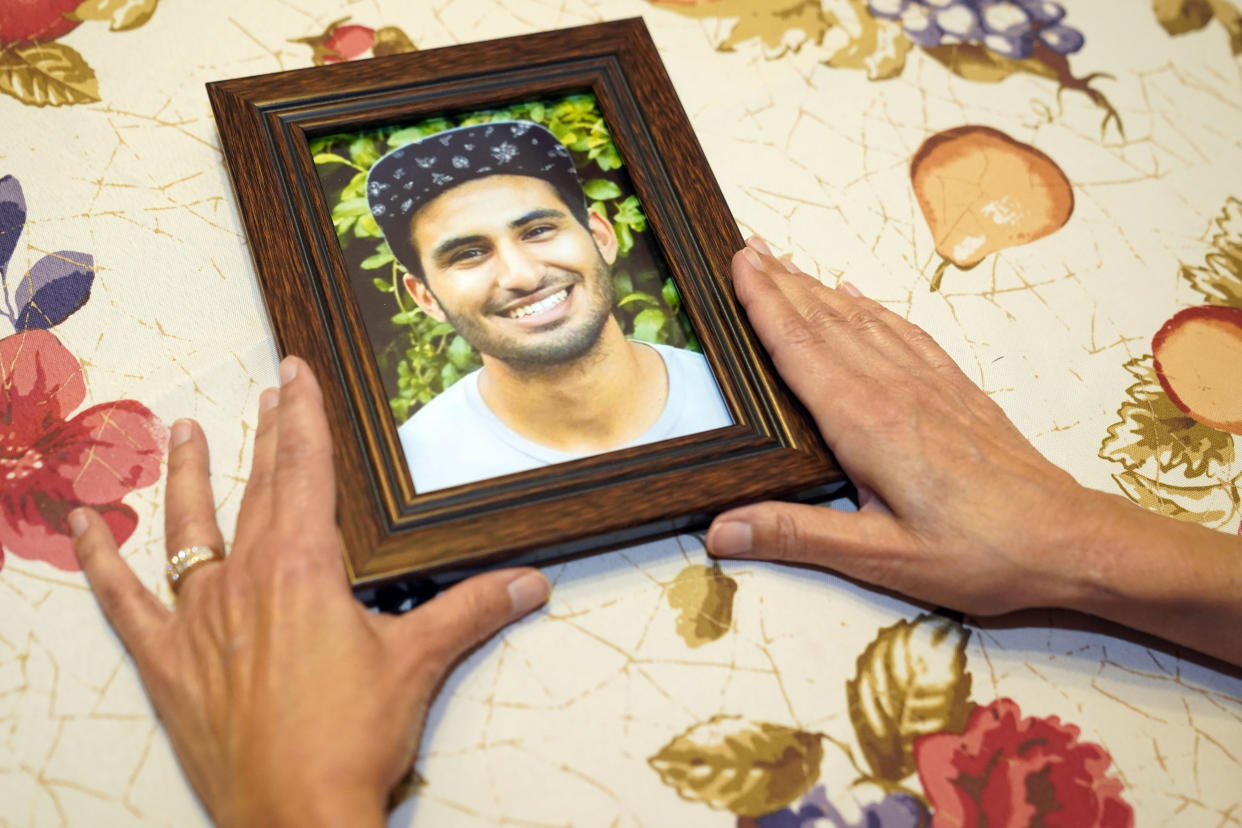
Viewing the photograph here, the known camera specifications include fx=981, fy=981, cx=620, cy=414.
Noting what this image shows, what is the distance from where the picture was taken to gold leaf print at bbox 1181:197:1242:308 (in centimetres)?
86

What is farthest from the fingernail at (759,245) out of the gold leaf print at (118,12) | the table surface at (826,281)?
the gold leaf print at (118,12)

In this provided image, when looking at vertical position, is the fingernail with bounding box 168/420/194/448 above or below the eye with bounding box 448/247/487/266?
below

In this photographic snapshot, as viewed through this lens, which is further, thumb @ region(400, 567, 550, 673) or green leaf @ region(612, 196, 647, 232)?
green leaf @ region(612, 196, 647, 232)

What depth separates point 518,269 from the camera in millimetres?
722

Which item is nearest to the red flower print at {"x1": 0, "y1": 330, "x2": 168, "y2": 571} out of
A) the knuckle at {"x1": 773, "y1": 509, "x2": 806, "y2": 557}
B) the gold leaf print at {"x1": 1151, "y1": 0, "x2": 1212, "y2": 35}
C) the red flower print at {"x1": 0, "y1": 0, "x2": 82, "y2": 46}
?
the red flower print at {"x1": 0, "y1": 0, "x2": 82, "y2": 46}

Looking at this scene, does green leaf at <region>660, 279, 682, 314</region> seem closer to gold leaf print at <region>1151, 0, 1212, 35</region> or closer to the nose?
the nose

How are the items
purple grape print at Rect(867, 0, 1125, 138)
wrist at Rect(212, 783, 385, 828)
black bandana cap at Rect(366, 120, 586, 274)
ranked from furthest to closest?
1. purple grape print at Rect(867, 0, 1125, 138)
2. black bandana cap at Rect(366, 120, 586, 274)
3. wrist at Rect(212, 783, 385, 828)

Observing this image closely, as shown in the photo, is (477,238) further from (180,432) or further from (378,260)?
(180,432)

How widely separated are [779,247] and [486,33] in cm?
34

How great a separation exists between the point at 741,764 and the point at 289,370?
390 millimetres

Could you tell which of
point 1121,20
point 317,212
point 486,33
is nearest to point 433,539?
point 317,212

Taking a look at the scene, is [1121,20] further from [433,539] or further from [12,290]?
[12,290]

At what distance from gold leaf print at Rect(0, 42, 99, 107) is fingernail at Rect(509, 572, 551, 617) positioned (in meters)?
0.56

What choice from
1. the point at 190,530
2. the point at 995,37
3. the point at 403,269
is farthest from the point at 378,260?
the point at 995,37
